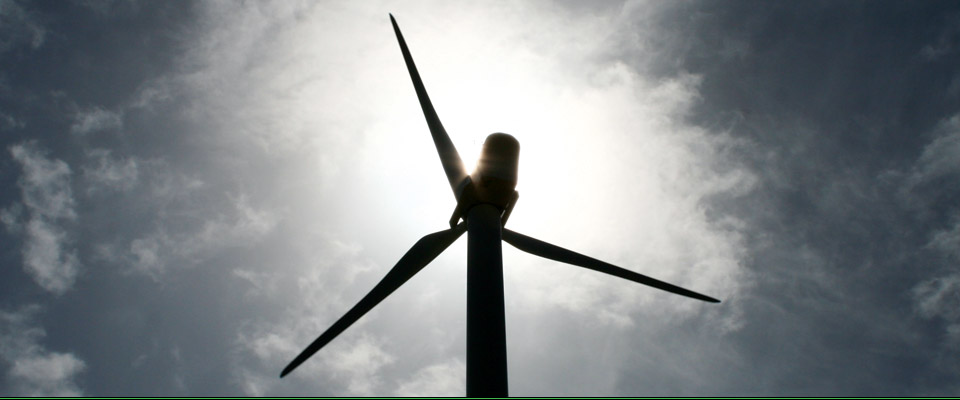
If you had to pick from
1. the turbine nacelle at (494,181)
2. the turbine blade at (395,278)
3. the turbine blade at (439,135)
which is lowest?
the turbine blade at (395,278)

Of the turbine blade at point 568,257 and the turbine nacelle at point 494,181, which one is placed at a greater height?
the turbine nacelle at point 494,181

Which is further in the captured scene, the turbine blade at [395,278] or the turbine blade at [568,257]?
the turbine blade at [568,257]

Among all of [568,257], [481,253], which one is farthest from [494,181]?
[568,257]

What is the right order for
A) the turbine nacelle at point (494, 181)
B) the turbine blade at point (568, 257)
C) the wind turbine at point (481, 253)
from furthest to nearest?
the turbine blade at point (568, 257) → the turbine nacelle at point (494, 181) → the wind turbine at point (481, 253)

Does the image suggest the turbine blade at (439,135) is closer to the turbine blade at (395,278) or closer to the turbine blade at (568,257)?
the turbine blade at (395,278)

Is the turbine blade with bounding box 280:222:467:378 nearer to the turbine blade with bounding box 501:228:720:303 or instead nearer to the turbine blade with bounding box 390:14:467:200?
the turbine blade with bounding box 390:14:467:200

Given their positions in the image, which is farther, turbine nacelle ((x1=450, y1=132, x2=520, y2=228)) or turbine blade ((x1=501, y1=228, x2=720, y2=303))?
turbine blade ((x1=501, y1=228, x2=720, y2=303))

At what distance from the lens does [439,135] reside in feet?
74.1

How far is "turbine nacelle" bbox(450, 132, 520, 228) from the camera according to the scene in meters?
18.4

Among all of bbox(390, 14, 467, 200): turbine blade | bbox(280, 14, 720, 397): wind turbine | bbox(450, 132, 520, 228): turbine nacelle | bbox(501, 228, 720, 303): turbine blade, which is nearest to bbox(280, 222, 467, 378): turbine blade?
bbox(280, 14, 720, 397): wind turbine

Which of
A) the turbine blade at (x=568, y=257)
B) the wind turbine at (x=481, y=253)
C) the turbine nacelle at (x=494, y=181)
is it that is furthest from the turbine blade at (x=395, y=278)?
the turbine blade at (x=568, y=257)

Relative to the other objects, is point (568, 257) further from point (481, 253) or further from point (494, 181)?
point (481, 253)

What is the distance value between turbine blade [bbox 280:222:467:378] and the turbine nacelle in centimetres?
91

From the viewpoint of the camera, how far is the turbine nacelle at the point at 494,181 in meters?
18.4
